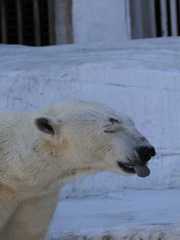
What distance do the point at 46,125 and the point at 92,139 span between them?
22 cm

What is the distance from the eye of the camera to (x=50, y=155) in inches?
179

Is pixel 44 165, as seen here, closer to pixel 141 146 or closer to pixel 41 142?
pixel 41 142

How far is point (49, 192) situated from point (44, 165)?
0.14 metres

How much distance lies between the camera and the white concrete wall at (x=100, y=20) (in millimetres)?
8664

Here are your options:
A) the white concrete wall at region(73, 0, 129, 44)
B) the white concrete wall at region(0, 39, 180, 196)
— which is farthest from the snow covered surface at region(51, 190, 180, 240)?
the white concrete wall at region(73, 0, 129, 44)

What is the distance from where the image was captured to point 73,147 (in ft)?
14.8

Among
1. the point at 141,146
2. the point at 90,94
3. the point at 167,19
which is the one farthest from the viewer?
the point at 167,19

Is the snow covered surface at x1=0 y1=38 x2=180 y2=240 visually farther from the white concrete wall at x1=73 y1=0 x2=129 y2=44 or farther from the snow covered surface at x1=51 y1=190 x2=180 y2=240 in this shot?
the white concrete wall at x1=73 y1=0 x2=129 y2=44

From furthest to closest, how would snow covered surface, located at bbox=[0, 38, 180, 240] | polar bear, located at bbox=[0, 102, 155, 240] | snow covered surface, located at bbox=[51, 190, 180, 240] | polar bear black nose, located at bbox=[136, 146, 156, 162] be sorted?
snow covered surface, located at bbox=[0, 38, 180, 240] → snow covered surface, located at bbox=[51, 190, 180, 240] → polar bear, located at bbox=[0, 102, 155, 240] → polar bear black nose, located at bbox=[136, 146, 156, 162]

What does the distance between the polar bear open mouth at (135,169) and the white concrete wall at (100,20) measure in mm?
4319

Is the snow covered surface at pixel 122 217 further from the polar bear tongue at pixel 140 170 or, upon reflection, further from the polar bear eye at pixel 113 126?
the polar bear eye at pixel 113 126

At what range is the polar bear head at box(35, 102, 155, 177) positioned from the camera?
173 inches

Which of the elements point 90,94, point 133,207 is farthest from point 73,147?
point 90,94

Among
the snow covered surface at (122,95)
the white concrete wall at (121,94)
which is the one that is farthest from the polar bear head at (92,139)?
the white concrete wall at (121,94)
